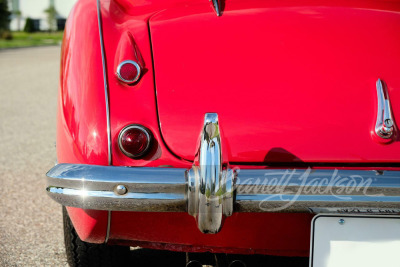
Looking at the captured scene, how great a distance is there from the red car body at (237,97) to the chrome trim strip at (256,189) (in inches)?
4.6

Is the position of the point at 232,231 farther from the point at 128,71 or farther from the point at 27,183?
the point at 27,183

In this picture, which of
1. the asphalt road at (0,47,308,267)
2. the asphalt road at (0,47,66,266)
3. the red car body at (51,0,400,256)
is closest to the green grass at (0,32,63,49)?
the asphalt road at (0,47,66,266)

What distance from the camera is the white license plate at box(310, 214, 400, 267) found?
1703mm

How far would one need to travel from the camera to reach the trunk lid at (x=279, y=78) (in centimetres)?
184

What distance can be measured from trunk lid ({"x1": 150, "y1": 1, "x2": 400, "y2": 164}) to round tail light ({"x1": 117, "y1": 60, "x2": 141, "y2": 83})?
3.0 inches

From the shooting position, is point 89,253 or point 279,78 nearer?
point 279,78

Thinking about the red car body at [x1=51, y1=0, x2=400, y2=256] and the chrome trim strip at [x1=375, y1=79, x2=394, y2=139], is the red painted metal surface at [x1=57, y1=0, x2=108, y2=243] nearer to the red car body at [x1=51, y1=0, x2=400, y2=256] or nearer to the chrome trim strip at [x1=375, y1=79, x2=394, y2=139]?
the red car body at [x1=51, y1=0, x2=400, y2=256]

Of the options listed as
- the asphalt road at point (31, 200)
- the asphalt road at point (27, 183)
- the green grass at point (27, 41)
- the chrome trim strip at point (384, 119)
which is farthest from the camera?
the green grass at point (27, 41)

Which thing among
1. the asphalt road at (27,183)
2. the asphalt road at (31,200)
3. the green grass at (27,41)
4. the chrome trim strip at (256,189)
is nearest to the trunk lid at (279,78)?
the chrome trim strip at (256,189)

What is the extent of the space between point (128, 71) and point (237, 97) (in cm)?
39

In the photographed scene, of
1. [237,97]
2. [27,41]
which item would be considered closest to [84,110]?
[237,97]

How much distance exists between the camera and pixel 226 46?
2037 millimetres

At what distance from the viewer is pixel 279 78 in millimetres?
1940

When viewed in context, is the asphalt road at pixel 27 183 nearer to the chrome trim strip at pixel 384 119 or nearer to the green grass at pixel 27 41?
the chrome trim strip at pixel 384 119
